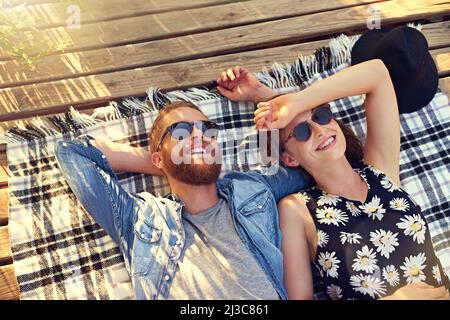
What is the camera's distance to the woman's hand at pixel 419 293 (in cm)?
264

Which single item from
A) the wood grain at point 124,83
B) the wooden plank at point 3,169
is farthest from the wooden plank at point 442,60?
the wooden plank at point 3,169

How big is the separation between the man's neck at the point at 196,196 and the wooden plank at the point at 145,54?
112cm

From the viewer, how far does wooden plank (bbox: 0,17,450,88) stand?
3629 mm

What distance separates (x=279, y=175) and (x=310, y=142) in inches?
11.1

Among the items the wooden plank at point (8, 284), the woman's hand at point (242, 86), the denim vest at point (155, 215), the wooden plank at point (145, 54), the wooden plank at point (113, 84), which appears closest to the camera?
the denim vest at point (155, 215)

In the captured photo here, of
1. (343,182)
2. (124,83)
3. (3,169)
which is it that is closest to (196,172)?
(343,182)

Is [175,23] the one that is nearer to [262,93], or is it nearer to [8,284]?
[262,93]

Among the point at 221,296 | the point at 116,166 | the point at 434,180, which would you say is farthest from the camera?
the point at 434,180

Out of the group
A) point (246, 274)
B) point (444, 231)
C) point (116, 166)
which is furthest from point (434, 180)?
point (116, 166)

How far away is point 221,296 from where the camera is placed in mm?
2652

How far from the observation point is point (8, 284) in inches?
118

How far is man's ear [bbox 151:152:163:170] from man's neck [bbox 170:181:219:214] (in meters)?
0.12

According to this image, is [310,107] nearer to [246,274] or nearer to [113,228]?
[246,274]

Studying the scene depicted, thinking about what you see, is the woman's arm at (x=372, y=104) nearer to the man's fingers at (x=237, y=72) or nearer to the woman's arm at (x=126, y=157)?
the man's fingers at (x=237, y=72)
